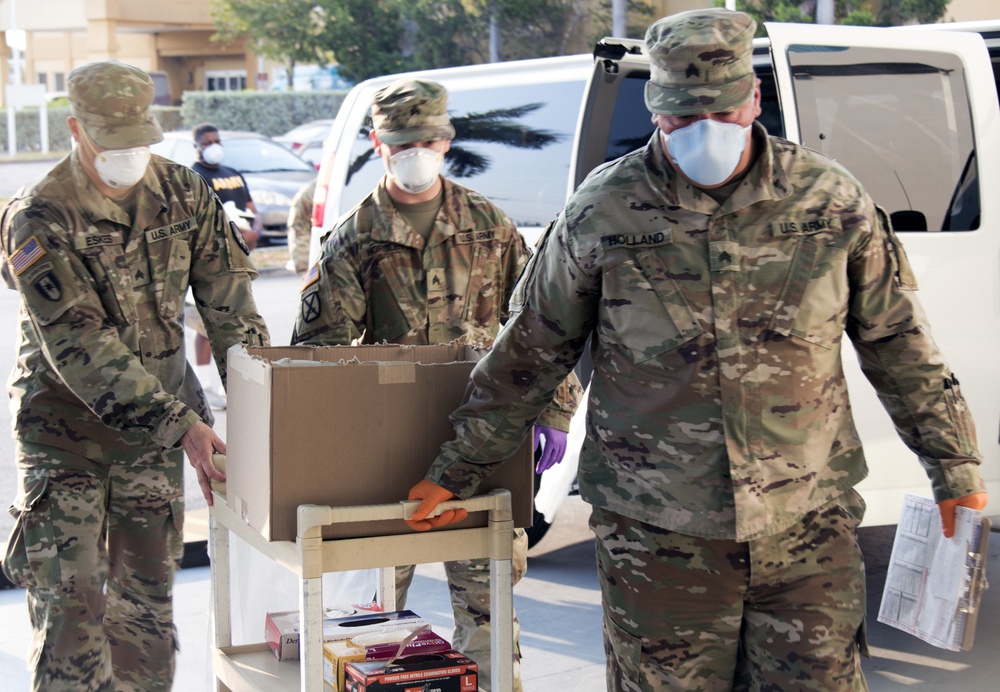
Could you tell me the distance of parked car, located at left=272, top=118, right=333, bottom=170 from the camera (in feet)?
73.9

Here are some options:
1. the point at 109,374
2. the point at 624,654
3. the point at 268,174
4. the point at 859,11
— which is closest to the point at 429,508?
the point at 624,654

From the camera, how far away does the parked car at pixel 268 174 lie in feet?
51.6

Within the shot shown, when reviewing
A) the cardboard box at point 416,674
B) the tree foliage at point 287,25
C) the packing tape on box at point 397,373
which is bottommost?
the cardboard box at point 416,674

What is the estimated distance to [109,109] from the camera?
125 inches

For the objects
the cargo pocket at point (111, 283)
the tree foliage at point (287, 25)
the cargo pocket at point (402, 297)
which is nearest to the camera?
the cargo pocket at point (111, 283)

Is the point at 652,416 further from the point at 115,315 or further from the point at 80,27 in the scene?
the point at 80,27

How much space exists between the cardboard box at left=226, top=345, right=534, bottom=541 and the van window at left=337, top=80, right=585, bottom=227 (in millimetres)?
2735

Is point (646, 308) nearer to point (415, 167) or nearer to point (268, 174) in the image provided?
point (415, 167)

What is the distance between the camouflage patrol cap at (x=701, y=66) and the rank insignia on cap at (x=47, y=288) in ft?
5.23

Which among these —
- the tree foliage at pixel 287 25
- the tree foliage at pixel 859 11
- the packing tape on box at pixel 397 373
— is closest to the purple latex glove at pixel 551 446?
the packing tape on box at pixel 397 373

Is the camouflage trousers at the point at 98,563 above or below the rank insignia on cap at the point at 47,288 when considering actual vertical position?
below

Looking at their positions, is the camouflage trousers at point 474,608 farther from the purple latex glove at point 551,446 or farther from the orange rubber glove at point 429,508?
the orange rubber glove at point 429,508

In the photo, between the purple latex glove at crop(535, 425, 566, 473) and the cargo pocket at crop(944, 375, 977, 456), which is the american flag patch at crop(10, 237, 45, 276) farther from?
the cargo pocket at crop(944, 375, 977, 456)

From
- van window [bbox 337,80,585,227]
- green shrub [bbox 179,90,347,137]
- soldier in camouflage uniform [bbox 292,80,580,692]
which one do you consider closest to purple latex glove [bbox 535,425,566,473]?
soldier in camouflage uniform [bbox 292,80,580,692]
